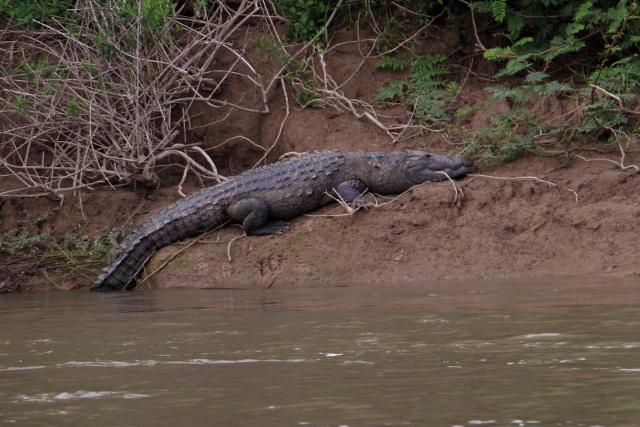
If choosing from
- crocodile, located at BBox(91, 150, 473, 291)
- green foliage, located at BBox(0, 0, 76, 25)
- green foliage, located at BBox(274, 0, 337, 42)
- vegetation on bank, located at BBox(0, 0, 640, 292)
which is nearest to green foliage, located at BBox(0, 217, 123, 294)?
vegetation on bank, located at BBox(0, 0, 640, 292)

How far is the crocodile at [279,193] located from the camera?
7863 mm

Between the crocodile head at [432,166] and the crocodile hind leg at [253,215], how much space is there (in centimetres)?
144

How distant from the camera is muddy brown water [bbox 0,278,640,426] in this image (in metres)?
2.51

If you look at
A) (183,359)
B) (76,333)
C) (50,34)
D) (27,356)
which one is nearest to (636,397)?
(183,359)

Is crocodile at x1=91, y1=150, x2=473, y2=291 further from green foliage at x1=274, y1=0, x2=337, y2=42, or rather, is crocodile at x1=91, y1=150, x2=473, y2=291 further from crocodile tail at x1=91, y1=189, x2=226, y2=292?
green foliage at x1=274, y1=0, x2=337, y2=42

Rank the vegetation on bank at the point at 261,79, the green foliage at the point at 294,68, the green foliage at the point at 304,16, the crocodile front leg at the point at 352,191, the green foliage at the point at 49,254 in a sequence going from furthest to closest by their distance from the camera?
the green foliage at the point at 304,16 → the green foliage at the point at 294,68 → the vegetation on bank at the point at 261,79 → the crocodile front leg at the point at 352,191 → the green foliage at the point at 49,254

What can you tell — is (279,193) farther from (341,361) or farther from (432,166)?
(341,361)

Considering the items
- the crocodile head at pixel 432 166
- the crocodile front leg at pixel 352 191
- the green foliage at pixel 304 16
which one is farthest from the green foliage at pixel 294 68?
the crocodile head at pixel 432 166

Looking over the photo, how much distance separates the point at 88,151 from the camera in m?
8.91

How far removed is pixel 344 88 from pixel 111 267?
A: 4005 millimetres

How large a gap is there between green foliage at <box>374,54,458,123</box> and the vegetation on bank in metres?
0.02

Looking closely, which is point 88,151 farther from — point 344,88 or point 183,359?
point 183,359

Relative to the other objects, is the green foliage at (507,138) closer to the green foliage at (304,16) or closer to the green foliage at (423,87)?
the green foliage at (423,87)

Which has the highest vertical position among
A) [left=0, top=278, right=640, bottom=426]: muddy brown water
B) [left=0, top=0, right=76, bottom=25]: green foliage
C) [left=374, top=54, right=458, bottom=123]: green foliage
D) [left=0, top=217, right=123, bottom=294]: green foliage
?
[left=0, top=0, right=76, bottom=25]: green foliage
